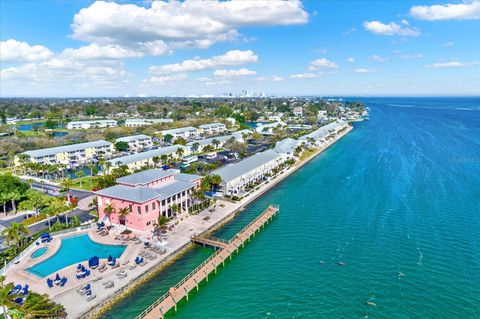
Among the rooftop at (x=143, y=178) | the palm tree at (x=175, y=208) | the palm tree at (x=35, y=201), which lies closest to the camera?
the palm tree at (x=175, y=208)

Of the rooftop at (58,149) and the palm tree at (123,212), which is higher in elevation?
the rooftop at (58,149)

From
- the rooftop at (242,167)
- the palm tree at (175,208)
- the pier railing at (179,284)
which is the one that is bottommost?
the pier railing at (179,284)

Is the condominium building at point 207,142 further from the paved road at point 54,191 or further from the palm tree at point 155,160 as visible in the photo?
the paved road at point 54,191

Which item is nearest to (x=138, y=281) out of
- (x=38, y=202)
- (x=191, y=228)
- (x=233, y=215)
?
(x=191, y=228)

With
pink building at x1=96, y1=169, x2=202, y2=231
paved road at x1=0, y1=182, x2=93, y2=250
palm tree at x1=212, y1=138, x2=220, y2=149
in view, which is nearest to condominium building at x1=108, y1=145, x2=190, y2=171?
paved road at x1=0, y1=182, x2=93, y2=250

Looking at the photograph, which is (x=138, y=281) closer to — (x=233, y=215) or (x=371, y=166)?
(x=233, y=215)

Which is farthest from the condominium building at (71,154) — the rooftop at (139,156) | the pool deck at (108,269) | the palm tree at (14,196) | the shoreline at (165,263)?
the shoreline at (165,263)

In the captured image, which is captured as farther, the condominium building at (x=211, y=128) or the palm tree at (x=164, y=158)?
the condominium building at (x=211, y=128)
